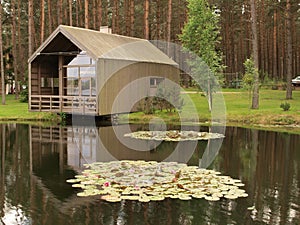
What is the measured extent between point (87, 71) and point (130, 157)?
11184 millimetres

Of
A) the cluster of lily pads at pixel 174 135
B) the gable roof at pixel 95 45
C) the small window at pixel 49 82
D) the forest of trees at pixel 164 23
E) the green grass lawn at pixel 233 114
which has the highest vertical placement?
the forest of trees at pixel 164 23

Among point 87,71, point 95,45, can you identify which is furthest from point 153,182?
point 87,71

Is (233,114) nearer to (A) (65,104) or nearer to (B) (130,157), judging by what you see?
(A) (65,104)

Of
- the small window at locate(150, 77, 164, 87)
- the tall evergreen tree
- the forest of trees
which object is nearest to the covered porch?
the small window at locate(150, 77, 164, 87)

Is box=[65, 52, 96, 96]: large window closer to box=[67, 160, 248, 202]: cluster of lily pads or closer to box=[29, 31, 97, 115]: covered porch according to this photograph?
box=[29, 31, 97, 115]: covered porch

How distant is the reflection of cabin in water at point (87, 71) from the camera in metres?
22.5

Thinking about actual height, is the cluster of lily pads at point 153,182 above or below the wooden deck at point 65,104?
below

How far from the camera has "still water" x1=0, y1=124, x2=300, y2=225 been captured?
26.2ft

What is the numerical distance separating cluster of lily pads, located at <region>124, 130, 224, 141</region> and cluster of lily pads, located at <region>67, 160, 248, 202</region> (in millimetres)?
4968

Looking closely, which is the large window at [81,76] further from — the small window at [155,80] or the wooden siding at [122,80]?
the small window at [155,80]

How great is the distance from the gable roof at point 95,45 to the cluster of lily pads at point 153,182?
36.0 ft

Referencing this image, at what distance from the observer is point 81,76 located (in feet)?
79.3

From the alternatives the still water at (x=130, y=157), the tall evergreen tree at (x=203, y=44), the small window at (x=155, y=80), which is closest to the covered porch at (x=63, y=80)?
the still water at (x=130, y=157)

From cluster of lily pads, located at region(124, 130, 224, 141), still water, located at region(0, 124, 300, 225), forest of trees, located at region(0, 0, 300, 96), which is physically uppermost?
forest of trees, located at region(0, 0, 300, 96)
